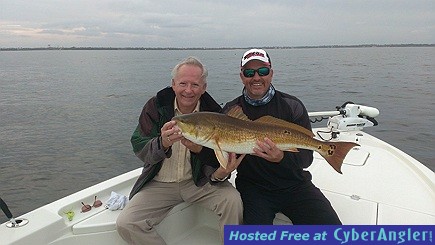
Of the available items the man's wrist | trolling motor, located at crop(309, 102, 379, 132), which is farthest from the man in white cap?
trolling motor, located at crop(309, 102, 379, 132)

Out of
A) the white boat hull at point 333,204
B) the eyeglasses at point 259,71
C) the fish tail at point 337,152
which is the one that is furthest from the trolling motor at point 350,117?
the fish tail at point 337,152

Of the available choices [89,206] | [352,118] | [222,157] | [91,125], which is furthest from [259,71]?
[91,125]

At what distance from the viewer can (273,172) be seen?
3.72 meters

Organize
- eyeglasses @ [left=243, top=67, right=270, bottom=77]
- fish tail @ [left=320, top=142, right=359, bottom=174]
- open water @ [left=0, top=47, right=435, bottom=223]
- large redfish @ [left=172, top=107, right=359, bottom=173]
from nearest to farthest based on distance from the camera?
large redfish @ [left=172, top=107, right=359, bottom=173]
fish tail @ [left=320, top=142, right=359, bottom=174]
eyeglasses @ [left=243, top=67, right=270, bottom=77]
open water @ [left=0, top=47, right=435, bottom=223]

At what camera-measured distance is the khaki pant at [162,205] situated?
3230 mm

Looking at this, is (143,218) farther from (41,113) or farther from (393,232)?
(41,113)

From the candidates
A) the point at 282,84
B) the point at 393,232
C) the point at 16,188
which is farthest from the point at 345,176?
the point at 282,84

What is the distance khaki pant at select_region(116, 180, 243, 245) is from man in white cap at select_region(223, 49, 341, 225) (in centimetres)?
21

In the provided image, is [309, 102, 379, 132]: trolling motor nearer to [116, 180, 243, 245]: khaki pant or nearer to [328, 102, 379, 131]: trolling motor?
[328, 102, 379, 131]: trolling motor

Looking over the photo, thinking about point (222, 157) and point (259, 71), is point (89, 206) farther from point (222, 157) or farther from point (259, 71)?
point (259, 71)

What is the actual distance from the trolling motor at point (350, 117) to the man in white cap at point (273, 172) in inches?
124

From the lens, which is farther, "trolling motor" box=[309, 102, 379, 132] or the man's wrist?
"trolling motor" box=[309, 102, 379, 132]

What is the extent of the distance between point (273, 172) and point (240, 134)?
948 mm

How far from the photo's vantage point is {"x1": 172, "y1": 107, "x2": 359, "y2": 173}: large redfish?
2885 mm
